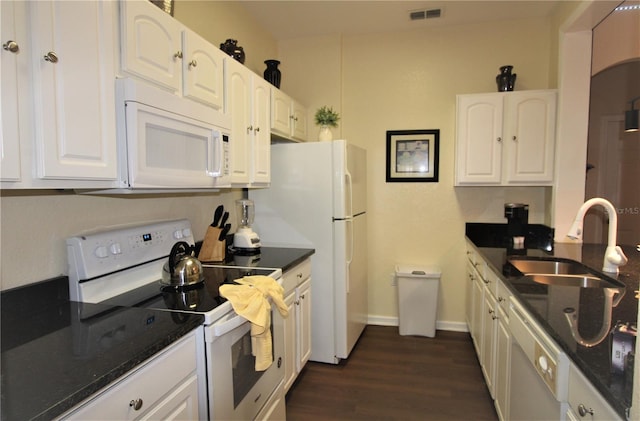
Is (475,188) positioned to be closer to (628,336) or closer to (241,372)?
(628,336)

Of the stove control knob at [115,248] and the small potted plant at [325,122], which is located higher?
the small potted plant at [325,122]

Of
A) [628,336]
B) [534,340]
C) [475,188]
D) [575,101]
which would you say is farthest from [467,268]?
[628,336]

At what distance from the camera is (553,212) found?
290 centimetres

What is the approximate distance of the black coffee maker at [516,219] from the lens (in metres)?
3.02

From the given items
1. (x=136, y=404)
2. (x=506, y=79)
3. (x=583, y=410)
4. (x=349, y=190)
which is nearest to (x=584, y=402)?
(x=583, y=410)

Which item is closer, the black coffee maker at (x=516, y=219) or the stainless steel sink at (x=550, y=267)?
the stainless steel sink at (x=550, y=267)

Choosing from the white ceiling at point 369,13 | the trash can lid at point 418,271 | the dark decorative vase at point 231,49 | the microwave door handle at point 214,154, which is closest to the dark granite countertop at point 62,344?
the microwave door handle at point 214,154

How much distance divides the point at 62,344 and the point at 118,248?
584 mm

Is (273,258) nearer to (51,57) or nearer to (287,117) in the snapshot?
(287,117)

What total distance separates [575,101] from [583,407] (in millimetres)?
2581

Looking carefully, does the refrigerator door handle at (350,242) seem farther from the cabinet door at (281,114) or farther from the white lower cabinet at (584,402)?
the white lower cabinet at (584,402)

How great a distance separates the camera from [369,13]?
10.1 feet

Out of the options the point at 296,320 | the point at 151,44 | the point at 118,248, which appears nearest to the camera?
the point at 151,44

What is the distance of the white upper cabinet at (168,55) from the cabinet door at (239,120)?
102 millimetres
